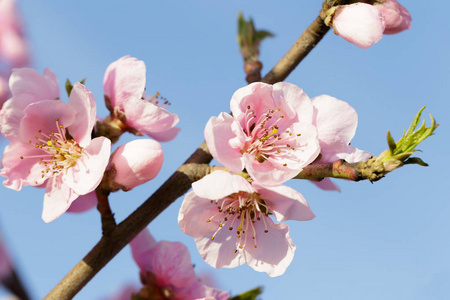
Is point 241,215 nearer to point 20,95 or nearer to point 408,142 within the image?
point 408,142

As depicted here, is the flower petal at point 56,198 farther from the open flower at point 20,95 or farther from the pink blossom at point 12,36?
the pink blossom at point 12,36

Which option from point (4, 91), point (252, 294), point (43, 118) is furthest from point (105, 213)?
point (4, 91)

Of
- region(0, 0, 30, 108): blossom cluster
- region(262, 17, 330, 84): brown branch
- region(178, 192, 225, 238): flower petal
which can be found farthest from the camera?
region(0, 0, 30, 108): blossom cluster

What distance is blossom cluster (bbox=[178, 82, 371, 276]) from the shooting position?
5.16 feet

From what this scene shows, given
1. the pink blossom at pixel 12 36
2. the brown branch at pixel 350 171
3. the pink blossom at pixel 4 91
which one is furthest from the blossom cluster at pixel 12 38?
the brown branch at pixel 350 171

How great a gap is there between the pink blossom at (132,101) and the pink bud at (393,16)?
996mm

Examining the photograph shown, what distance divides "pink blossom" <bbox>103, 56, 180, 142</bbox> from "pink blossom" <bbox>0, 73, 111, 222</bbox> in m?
0.20

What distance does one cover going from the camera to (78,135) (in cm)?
192

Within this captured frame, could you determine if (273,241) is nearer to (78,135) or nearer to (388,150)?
(388,150)

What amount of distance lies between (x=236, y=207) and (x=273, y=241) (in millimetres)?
193

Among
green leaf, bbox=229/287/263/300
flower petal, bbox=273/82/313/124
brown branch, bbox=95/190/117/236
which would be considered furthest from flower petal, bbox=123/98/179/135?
green leaf, bbox=229/287/263/300

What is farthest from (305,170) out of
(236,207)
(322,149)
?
(236,207)

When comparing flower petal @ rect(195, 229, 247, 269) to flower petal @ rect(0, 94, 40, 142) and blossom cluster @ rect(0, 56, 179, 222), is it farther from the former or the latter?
flower petal @ rect(0, 94, 40, 142)

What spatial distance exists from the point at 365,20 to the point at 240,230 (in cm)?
95
